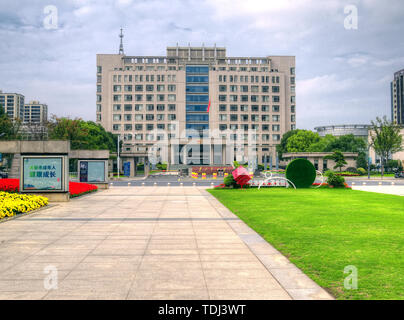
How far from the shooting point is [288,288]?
20.8ft

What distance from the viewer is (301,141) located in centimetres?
9050

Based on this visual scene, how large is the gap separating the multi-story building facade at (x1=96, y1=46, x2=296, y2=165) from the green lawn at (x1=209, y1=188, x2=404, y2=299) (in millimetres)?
87781

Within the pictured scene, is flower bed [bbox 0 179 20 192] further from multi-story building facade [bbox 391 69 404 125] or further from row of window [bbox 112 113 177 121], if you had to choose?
multi-story building facade [bbox 391 69 404 125]

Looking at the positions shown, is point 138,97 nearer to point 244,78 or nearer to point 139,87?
point 139,87

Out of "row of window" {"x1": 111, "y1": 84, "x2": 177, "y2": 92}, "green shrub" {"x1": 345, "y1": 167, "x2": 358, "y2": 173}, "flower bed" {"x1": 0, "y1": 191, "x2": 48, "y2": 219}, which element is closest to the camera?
"flower bed" {"x1": 0, "y1": 191, "x2": 48, "y2": 219}

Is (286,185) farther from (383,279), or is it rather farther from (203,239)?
(383,279)

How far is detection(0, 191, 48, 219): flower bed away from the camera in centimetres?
1534

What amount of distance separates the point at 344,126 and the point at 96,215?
580 ft

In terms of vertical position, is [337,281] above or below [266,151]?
below

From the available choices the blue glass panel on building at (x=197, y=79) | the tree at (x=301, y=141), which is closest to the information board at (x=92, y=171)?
the tree at (x=301, y=141)

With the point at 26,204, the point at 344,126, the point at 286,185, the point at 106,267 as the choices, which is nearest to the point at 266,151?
the point at 286,185

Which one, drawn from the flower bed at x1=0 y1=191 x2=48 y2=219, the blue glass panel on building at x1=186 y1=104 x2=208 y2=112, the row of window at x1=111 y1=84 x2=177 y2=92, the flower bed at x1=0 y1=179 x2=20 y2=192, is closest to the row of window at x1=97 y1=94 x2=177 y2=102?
the row of window at x1=111 y1=84 x2=177 y2=92

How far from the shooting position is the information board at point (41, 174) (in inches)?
907

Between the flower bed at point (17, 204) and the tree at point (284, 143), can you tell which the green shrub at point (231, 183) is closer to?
the flower bed at point (17, 204)
